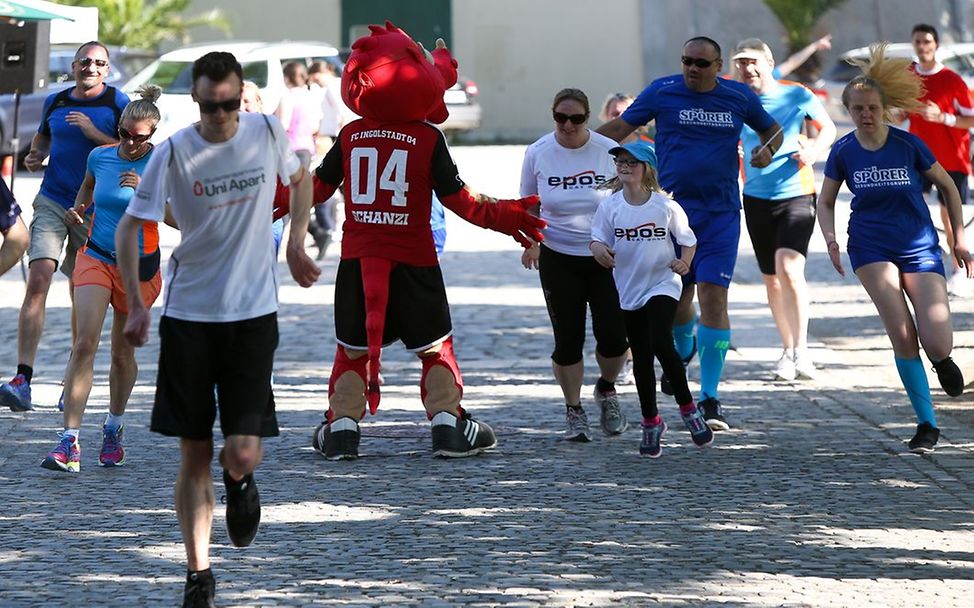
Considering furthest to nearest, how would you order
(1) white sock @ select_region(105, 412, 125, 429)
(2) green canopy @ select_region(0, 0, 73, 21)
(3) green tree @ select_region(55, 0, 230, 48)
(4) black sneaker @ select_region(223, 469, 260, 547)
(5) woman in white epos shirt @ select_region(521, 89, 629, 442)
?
(3) green tree @ select_region(55, 0, 230, 48), (2) green canopy @ select_region(0, 0, 73, 21), (5) woman in white epos shirt @ select_region(521, 89, 629, 442), (1) white sock @ select_region(105, 412, 125, 429), (4) black sneaker @ select_region(223, 469, 260, 547)

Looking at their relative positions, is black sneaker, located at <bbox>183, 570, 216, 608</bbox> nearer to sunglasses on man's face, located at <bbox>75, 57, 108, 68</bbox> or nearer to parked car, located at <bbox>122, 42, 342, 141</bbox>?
sunglasses on man's face, located at <bbox>75, 57, 108, 68</bbox>

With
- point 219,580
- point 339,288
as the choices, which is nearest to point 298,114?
point 339,288

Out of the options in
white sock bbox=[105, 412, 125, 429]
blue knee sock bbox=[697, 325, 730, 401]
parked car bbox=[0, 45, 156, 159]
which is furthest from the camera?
parked car bbox=[0, 45, 156, 159]

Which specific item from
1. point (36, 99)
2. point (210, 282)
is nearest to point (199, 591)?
point (210, 282)

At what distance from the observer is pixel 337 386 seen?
9.33 metres

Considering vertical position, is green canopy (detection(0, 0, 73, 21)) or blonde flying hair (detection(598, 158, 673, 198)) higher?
green canopy (detection(0, 0, 73, 21))

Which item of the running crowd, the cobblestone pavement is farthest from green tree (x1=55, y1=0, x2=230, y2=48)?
the running crowd

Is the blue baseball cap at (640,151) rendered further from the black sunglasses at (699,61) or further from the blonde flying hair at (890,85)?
the blonde flying hair at (890,85)

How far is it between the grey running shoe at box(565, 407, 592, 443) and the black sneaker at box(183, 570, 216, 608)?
12.4 feet

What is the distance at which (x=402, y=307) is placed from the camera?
923cm

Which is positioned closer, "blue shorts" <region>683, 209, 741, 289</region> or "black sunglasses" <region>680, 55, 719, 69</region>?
"black sunglasses" <region>680, 55, 719, 69</region>

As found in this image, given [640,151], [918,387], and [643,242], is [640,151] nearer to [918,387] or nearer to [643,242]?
[643,242]

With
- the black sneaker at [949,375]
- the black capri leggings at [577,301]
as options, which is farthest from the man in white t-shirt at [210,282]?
the black sneaker at [949,375]

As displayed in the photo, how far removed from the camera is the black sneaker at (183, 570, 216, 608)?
6.15 m
